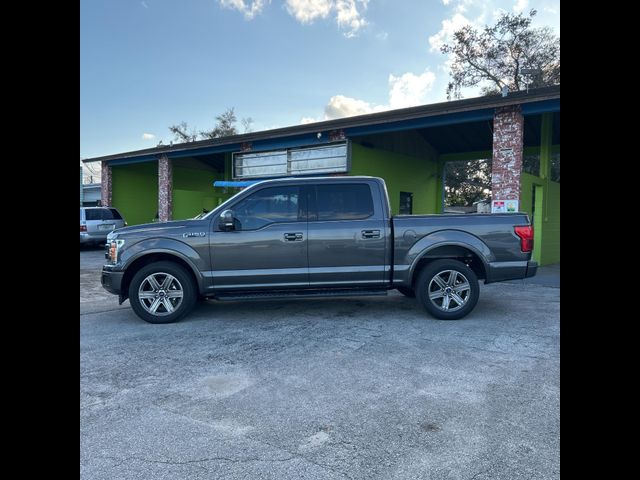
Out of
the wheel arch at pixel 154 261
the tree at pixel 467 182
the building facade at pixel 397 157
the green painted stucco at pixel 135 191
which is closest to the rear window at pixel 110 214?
the building facade at pixel 397 157

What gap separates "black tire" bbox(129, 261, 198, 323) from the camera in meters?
5.97

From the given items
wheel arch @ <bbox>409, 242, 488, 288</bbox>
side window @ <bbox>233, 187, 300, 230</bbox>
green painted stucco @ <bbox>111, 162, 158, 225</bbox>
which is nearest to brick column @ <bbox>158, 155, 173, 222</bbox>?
green painted stucco @ <bbox>111, 162, 158, 225</bbox>

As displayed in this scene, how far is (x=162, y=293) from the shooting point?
6031mm

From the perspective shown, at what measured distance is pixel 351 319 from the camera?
20.4 feet

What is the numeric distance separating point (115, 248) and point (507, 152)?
937 cm

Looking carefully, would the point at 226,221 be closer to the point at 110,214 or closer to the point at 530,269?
the point at 530,269

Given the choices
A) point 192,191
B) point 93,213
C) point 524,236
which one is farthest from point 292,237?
point 192,191

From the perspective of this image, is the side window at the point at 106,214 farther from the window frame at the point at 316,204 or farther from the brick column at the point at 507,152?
the brick column at the point at 507,152

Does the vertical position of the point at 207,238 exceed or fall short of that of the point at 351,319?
it exceeds it

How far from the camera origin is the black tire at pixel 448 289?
614 cm

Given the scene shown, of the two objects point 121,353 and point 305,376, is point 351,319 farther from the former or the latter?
point 121,353

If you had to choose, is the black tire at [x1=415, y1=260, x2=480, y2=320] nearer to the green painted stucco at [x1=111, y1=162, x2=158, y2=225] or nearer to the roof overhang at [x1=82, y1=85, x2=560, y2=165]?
the roof overhang at [x1=82, y1=85, x2=560, y2=165]
